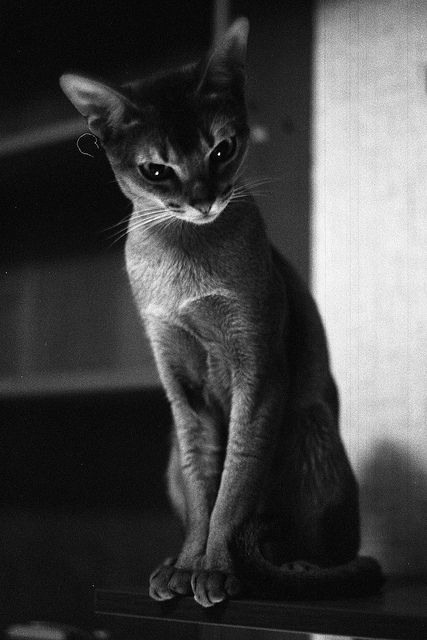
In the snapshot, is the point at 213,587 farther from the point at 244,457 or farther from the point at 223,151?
the point at 223,151

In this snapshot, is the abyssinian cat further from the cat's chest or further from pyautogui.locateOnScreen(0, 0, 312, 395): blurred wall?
pyautogui.locateOnScreen(0, 0, 312, 395): blurred wall

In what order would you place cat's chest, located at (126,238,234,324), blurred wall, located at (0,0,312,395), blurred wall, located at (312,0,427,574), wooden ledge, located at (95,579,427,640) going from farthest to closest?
blurred wall, located at (312,0,427,574), blurred wall, located at (0,0,312,395), cat's chest, located at (126,238,234,324), wooden ledge, located at (95,579,427,640)

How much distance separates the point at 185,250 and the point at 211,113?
17 centimetres

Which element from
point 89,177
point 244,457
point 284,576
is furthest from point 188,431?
point 89,177

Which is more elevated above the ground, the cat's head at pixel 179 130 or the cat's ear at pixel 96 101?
the cat's ear at pixel 96 101

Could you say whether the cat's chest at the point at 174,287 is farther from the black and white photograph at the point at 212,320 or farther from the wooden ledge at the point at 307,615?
the wooden ledge at the point at 307,615

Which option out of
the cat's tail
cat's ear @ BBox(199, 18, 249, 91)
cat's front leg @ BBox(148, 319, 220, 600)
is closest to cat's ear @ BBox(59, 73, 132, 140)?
cat's ear @ BBox(199, 18, 249, 91)

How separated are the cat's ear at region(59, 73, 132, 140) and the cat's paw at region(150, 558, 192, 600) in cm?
52

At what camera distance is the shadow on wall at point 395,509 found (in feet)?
4.18

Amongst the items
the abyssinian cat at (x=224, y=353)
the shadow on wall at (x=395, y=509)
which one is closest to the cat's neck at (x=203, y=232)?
the abyssinian cat at (x=224, y=353)

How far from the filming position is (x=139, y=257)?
Answer: 3.27 feet

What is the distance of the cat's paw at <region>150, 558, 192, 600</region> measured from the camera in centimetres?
90

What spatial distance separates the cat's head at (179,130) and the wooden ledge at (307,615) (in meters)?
0.43

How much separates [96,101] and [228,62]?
17 centimetres
